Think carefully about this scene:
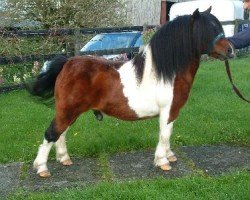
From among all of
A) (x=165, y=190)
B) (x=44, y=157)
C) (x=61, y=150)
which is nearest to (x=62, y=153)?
(x=61, y=150)

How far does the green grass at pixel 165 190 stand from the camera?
3.72 meters

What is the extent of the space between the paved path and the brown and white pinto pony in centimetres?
A: 15

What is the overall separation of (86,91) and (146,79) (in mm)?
596

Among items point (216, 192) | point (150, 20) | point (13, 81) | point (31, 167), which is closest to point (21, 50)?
point (13, 81)

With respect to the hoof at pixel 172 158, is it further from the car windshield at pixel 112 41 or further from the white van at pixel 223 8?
the white van at pixel 223 8

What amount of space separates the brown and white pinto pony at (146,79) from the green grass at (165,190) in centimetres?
45

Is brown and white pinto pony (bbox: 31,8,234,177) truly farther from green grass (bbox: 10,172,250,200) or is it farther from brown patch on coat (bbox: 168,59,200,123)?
green grass (bbox: 10,172,250,200)

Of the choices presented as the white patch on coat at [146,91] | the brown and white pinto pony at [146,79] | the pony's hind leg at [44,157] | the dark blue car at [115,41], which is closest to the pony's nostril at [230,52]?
the brown and white pinto pony at [146,79]

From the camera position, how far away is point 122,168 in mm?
4492

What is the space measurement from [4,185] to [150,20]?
17.4 meters

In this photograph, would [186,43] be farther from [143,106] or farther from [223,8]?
[223,8]

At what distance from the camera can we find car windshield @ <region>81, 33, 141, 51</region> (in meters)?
10.3

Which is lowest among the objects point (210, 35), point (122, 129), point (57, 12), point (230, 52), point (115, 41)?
point (122, 129)

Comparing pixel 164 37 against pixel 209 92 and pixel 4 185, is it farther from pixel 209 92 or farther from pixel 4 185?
pixel 209 92
